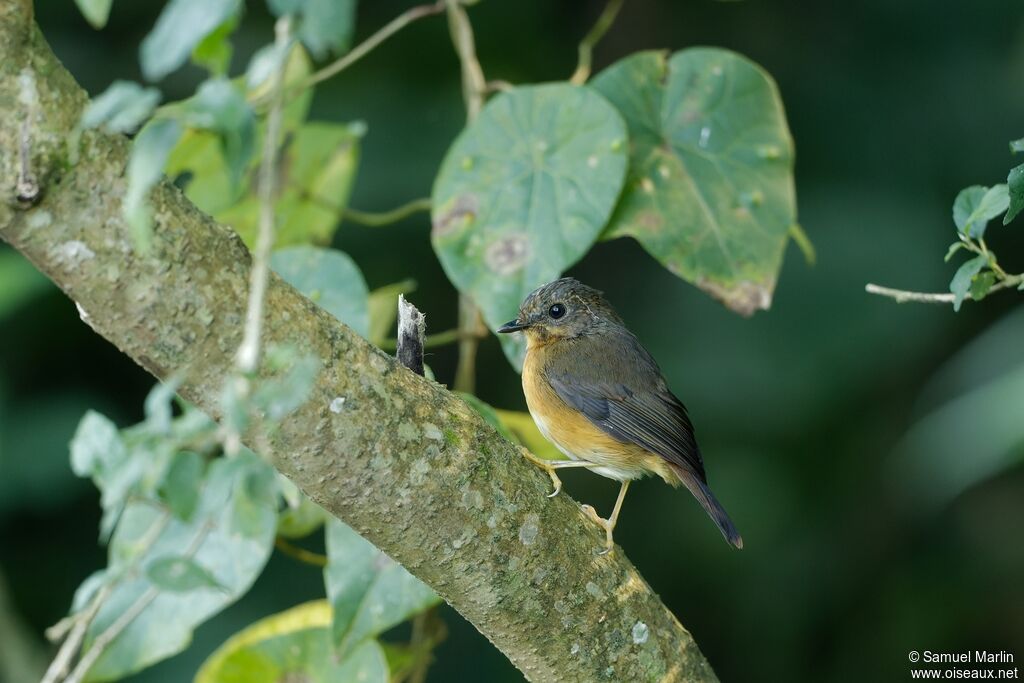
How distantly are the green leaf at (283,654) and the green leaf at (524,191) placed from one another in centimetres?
83

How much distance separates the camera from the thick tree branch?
1589 mm

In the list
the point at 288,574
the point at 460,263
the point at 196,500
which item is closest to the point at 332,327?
the point at 196,500

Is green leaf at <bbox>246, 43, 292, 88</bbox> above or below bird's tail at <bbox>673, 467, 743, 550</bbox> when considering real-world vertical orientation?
above

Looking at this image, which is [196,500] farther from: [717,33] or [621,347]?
[717,33]

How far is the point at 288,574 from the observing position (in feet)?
14.2

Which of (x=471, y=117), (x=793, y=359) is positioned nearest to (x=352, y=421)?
(x=471, y=117)

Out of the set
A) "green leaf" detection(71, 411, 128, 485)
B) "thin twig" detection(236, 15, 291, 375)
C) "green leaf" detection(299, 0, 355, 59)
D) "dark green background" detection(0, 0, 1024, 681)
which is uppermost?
"green leaf" detection(299, 0, 355, 59)

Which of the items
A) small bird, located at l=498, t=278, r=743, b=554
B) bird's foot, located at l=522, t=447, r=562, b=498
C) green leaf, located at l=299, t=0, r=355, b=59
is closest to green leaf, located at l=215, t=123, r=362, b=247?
small bird, located at l=498, t=278, r=743, b=554

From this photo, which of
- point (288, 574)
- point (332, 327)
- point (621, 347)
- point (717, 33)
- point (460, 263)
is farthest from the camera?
point (717, 33)

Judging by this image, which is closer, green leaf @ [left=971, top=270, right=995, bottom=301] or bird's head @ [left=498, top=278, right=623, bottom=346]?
green leaf @ [left=971, top=270, right=995, bottom=301]

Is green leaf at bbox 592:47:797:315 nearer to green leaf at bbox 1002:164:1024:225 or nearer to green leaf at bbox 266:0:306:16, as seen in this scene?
green leaf at bbox 1002:164:1024:225

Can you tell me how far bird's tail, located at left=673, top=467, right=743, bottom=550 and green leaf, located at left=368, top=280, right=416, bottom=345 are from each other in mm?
892

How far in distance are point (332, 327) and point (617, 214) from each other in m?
1.26

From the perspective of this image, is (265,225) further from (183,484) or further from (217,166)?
(217,166)
